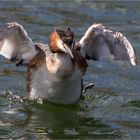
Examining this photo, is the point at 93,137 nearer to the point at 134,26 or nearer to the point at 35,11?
the point at 134,26

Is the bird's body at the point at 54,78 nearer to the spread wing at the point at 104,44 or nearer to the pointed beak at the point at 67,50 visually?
the pointed beak at the point at 67,50

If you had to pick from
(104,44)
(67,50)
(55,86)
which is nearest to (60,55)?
(55,86)

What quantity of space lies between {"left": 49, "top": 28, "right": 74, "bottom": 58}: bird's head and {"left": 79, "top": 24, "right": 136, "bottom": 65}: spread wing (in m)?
0.88

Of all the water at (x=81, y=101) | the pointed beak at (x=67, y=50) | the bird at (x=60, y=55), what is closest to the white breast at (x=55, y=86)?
the bird at (x=60, y=55)

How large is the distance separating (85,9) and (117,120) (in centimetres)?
745

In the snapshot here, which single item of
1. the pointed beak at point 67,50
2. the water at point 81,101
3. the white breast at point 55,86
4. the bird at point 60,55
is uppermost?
the pointed beak at point 67,50

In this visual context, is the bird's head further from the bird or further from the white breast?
the white breast

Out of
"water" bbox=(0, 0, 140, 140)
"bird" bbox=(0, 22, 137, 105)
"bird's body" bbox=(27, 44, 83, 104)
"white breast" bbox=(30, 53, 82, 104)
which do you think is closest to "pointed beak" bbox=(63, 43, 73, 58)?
"bird" bbox=(0, 22, 137, 105)

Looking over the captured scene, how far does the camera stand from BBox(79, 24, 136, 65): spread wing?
11.9 meters

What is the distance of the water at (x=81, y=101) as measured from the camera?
35.9 ft

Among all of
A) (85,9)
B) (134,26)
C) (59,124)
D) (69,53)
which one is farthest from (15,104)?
(85,9)

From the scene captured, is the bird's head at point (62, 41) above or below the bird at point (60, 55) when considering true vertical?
above

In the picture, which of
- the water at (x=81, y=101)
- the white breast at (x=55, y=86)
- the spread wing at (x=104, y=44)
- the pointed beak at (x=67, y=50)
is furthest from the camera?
the spread wing at (x=104, y=44)

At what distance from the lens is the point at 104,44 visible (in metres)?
12.4
